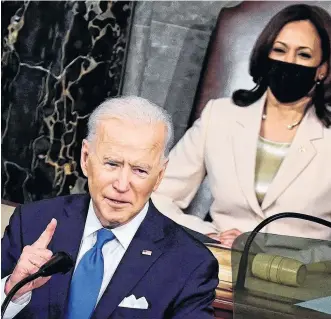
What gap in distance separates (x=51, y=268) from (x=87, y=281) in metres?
0.10

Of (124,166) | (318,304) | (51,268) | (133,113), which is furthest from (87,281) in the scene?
(318,304)

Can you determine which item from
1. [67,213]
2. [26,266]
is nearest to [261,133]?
[67,213]

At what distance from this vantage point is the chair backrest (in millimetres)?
1872

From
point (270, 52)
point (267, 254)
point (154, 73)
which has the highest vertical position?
point (270, 52)

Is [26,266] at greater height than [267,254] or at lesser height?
lesser

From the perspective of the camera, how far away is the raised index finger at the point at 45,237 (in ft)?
5.91

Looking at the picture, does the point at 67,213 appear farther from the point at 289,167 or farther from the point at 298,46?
the point at 298,46

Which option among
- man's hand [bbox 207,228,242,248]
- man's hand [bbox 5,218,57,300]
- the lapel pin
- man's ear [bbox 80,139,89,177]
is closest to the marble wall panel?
man's ear [bbox 80,139,89,177]

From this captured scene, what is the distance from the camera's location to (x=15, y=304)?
181 cm

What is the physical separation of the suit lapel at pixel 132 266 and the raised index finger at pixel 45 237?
0.18 metres

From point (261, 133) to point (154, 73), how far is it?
0.31m

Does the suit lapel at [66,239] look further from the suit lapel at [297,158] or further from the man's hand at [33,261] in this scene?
the suit lapel at [297,158]

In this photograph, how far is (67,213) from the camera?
185 cm

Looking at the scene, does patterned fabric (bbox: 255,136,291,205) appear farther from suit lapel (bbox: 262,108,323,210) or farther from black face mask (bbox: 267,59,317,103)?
black face mask (bbox: 267,59,317,103)
